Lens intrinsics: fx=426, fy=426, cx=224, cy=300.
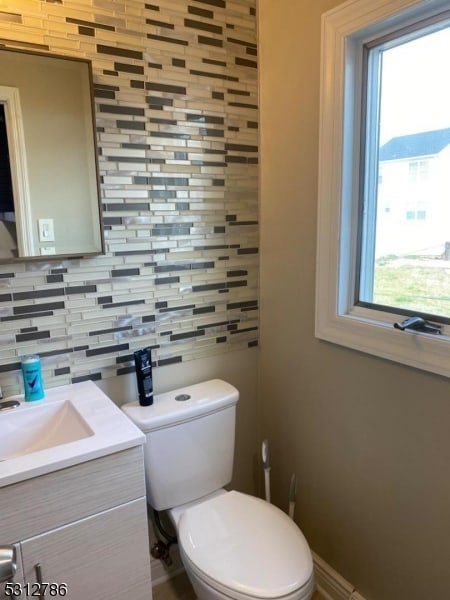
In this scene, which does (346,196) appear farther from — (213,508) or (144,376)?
(213,508)

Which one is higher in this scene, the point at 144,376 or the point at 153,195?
the point at 153,195

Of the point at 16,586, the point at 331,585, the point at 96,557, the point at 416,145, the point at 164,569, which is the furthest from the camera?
the point at 164,569

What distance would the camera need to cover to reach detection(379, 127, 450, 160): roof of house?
3.80ft

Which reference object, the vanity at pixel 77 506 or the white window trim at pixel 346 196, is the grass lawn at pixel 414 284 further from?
the vanity at pixel 77 506

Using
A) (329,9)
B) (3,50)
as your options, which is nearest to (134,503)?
(3,50)

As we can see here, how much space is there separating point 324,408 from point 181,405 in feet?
1.67

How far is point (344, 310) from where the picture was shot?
4.64 ft

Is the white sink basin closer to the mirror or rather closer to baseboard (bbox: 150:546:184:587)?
the mirror

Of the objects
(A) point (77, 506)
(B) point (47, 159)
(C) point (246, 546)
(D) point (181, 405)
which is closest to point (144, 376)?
(D) point (181, 405)

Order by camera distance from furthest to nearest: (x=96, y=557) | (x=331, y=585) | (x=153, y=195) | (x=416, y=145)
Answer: (x=331, y=585)
(x=153, y=195)
(x=416, y=145)
(x=96, y=557)

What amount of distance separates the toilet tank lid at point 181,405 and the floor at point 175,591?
760mm

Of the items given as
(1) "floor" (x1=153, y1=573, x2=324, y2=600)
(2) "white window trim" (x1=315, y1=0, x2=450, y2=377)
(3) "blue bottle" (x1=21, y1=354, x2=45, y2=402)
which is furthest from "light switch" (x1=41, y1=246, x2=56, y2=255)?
(1) "floor" (x1=153, y1=573, x2=324, y2=600)

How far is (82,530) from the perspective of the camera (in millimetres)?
1042

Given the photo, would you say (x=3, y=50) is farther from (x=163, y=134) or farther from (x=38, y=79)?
(x=163, y=134)
